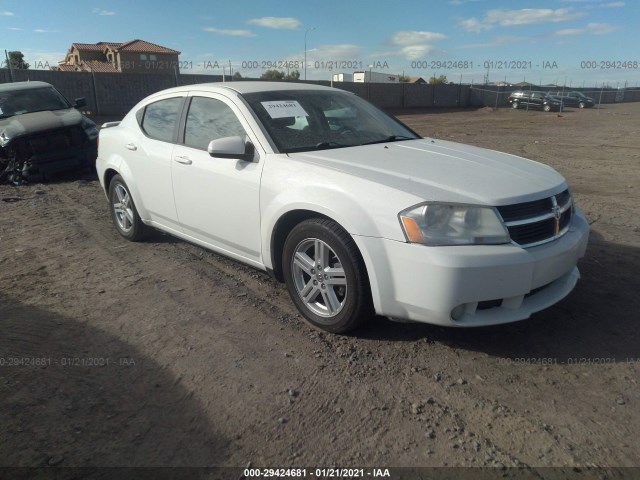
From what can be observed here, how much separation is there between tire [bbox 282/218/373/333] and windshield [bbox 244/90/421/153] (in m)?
0.75

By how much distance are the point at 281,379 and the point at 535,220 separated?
1.83 m

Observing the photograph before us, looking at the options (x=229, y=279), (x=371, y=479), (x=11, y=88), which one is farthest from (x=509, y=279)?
(x=11, y=88)

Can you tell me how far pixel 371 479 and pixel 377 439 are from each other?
25 centimetres

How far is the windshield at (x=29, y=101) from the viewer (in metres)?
9.63

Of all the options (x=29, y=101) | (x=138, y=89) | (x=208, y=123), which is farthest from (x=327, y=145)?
(x=138, y=89)

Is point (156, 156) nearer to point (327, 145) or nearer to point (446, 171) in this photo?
point (327, 145)

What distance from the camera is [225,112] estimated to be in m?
4.09

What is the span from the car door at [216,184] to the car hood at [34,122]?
19.6 ft

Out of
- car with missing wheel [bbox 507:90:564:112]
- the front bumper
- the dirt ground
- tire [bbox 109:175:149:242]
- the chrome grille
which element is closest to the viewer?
the dirt ground

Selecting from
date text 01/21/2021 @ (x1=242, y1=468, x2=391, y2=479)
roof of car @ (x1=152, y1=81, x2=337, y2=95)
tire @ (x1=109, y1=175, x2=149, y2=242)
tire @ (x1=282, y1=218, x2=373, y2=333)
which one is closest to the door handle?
roof of car @ (x1=152, y1=81, x2=337, y2=95)

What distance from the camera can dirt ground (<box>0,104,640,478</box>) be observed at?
7.77 feet

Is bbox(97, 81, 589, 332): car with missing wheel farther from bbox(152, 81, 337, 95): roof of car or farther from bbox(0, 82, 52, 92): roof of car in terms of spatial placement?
bbox(0, 82, 52, 92): roof of car

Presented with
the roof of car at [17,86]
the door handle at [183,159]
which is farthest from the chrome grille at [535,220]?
the roof of car at [17,86]

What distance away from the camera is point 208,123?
4250mm
